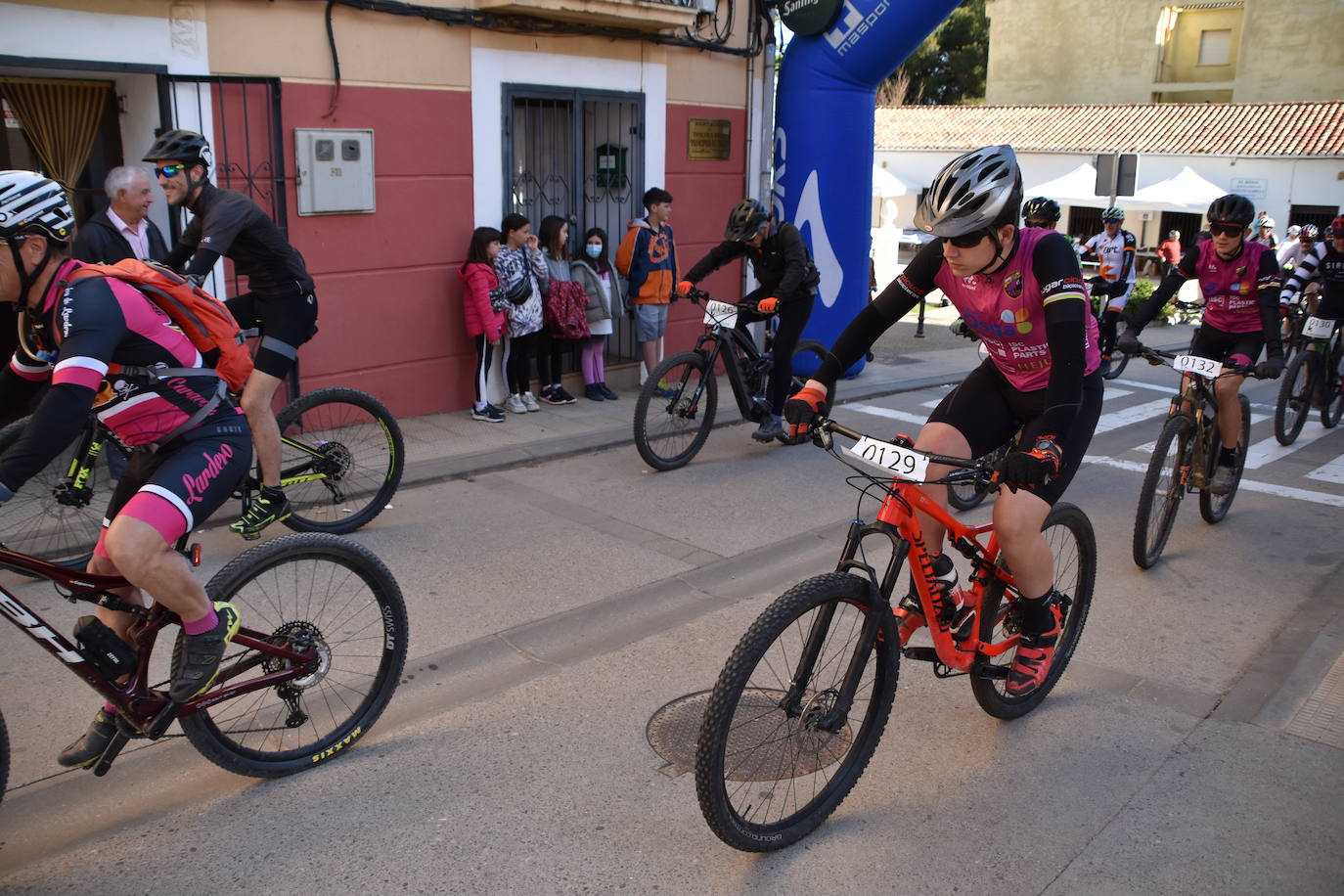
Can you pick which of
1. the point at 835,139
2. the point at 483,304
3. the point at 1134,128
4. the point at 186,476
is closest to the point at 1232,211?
the point at 835,139

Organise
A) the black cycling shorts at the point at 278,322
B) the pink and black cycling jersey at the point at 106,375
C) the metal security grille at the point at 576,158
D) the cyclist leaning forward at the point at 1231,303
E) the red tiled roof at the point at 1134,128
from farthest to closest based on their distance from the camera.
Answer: the red tiled roof at the point at 1134,128 < the metal security grille at the point at 576,158 < the cyclist leaning forward at the point at 1231,303 < the black cycling shorts at the point at 278,322 < the pink and black cycling jersey at the point at 106,375

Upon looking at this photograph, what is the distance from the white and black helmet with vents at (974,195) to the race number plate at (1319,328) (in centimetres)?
737

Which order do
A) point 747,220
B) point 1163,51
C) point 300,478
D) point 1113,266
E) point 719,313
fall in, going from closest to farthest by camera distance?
point 300,478
point 747,220
point 719,313
point 1113,266
point 1163,51

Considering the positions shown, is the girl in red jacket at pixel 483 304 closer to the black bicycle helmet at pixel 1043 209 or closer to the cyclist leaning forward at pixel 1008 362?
the black bicycle helmet at pixel 1043 209

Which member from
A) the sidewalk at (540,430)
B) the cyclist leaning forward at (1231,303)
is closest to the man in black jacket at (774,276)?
the sidewalk at (540,430)

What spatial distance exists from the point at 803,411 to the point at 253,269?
377 cm

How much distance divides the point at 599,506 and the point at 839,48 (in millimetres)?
5741

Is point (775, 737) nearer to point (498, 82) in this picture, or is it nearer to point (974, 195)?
point (974, 195)

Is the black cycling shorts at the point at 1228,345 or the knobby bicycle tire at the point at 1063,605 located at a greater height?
the black cycling shorts at the point at 1228,345

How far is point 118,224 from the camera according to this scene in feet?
22.7

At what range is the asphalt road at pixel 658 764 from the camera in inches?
135

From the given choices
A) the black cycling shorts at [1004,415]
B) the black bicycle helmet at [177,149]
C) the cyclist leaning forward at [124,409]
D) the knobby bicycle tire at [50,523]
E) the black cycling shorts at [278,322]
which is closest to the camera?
the cyclist leaning forward at [124,409]

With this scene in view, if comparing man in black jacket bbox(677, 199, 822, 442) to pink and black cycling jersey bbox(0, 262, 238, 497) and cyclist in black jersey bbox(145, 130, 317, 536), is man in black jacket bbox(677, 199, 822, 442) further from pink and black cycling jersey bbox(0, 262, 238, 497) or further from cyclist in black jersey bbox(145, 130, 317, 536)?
pink and black cycling jersey bbox(0, 262, 238, 497)

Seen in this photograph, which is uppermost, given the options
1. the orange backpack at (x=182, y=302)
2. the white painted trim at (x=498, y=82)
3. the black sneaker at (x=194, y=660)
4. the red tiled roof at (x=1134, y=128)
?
the red tiled roof at (x=1134, y=128)
